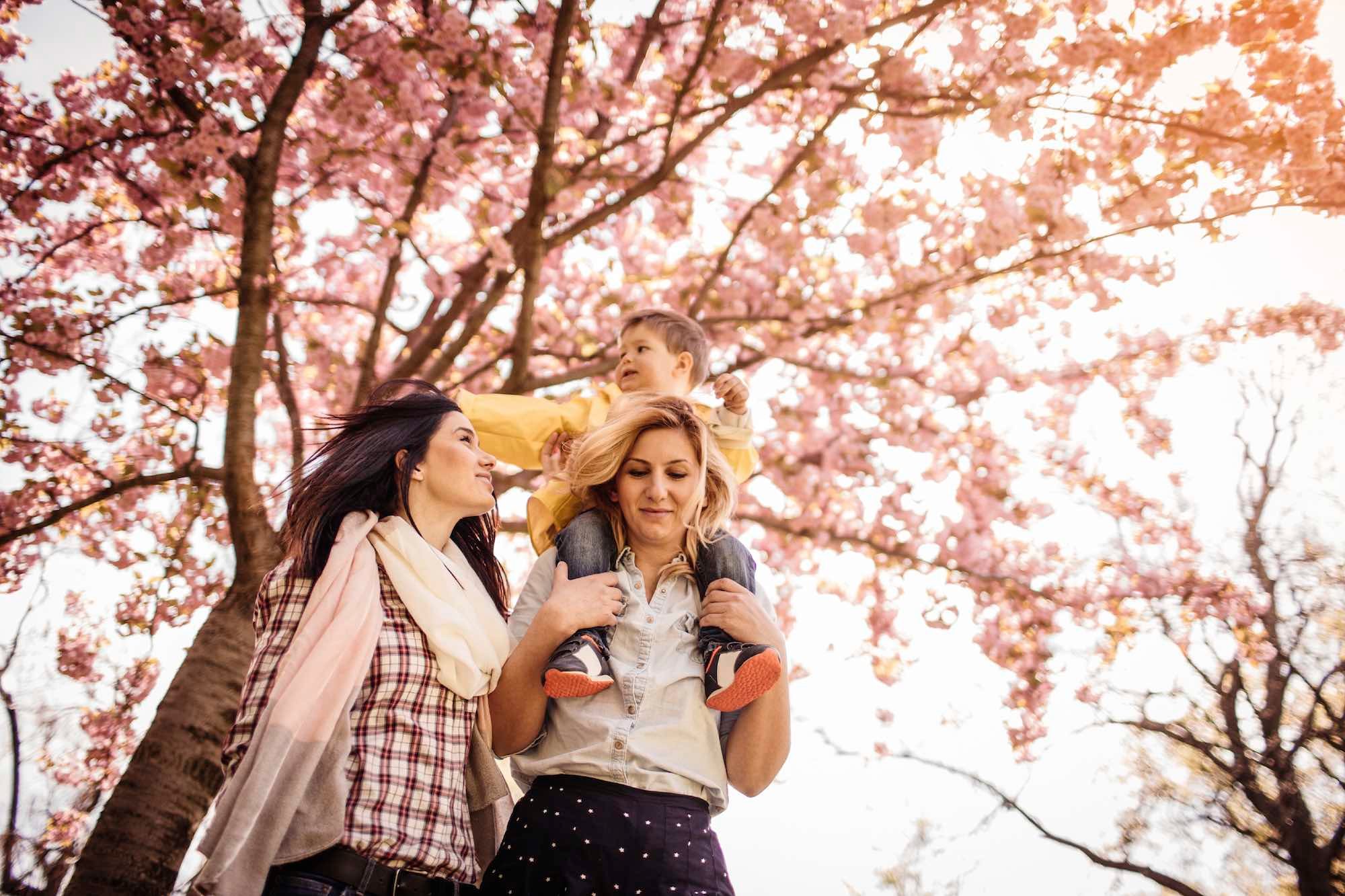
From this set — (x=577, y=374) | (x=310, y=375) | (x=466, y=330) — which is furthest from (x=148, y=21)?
(x=310, y=375)

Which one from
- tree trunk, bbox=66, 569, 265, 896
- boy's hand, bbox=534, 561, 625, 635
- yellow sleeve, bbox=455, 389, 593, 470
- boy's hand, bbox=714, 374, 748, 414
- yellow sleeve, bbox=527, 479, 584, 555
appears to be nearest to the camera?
boy's hand, bbox=534, 561, 625, 635

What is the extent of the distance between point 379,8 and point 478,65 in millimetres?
692

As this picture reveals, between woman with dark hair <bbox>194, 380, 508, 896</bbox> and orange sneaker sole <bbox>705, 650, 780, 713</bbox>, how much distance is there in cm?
56

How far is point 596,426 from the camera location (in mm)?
2938

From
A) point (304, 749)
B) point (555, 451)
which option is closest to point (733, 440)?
point (555, 451)

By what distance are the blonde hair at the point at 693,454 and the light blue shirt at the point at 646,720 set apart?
0.17 metres

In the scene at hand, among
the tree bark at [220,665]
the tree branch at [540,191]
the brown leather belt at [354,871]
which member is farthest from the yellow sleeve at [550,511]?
the tree bark at [220,665]

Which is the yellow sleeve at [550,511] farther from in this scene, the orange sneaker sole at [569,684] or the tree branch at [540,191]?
the tree branch at [540,191]

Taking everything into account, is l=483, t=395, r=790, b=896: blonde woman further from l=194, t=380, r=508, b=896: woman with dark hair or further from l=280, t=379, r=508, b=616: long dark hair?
l=280, t=379, r=508, b=616: long dark hair

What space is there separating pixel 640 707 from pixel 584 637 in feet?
0.70

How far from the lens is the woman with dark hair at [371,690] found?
179 centimetres

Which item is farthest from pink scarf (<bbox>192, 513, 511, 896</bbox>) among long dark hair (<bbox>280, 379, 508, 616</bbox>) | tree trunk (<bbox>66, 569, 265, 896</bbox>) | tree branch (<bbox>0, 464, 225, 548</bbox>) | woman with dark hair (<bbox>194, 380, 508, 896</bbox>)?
tree branch (<bbox>0, 464, 225, 548</bbox>)

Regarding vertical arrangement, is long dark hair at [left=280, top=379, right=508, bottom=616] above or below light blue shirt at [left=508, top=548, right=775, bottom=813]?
above

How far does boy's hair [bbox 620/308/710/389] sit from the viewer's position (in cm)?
337
